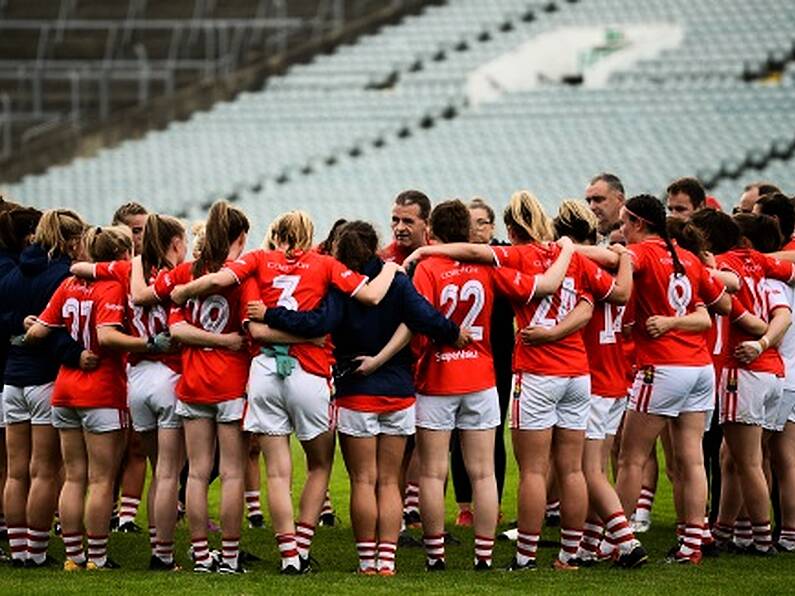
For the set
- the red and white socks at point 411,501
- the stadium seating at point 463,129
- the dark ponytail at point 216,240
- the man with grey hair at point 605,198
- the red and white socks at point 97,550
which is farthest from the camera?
the stadium seating at point 463,129

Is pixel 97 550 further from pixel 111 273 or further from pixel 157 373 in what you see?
pixel 111 273

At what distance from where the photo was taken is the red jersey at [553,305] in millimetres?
10305

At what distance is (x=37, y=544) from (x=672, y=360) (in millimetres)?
3628

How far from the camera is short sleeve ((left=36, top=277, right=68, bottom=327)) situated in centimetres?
1060

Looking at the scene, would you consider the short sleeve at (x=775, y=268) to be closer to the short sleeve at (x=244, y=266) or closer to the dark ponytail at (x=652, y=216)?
the dark ponytail at (x=652, y=216)

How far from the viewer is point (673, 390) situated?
10.6 m

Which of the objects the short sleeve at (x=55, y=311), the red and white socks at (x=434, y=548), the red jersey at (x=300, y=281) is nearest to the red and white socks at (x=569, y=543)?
the red and white socks at (x=434, y=548)

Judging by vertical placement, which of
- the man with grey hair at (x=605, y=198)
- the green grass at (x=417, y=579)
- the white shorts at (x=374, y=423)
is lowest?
the green grass at (x=417, y=579)

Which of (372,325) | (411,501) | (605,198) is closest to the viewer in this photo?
(372,325)

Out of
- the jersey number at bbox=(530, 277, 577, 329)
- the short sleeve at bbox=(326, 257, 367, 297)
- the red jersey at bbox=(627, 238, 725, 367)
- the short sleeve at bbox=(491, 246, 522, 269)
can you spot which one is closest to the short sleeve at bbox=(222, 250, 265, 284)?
the short sleeve at bbox=(326, 257, 367, 297)

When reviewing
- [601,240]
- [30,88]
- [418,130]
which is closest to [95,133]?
[30,88]

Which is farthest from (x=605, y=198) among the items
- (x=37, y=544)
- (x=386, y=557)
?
(x=37, y=544)

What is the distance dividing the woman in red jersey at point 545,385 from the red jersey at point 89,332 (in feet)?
5.60

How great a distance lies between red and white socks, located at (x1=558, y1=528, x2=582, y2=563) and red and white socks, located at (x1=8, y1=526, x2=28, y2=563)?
2.97 metres
